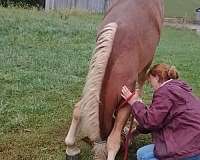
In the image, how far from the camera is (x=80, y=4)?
16.0 meters

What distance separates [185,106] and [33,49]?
5415 millimetres

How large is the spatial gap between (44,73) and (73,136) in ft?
9.49

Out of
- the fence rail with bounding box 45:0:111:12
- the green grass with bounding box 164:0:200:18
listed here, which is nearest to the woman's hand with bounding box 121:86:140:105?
the fence rail with bounding box 45:0:111:12

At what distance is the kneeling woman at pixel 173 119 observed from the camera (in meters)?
3.34

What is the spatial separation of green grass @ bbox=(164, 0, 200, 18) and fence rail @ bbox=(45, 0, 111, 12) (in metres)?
4.95

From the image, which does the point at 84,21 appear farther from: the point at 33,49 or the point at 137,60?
the point at 137,60

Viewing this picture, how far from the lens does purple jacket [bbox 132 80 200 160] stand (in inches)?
131

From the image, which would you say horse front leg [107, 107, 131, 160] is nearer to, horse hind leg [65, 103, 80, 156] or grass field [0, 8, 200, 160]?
horse hind leg [65, 103, 80, 156]

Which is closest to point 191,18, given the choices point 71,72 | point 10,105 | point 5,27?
point 5,27

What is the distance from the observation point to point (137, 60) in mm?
3730

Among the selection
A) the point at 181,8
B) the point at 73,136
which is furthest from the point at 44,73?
the point at 181,8

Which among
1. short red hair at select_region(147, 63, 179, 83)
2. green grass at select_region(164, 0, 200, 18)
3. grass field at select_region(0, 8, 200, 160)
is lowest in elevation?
green grass at select_region(164, 0, 200, 18)

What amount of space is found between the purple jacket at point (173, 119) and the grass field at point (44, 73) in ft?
2.97

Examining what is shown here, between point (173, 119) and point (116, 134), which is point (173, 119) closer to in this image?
point (173, 119)
